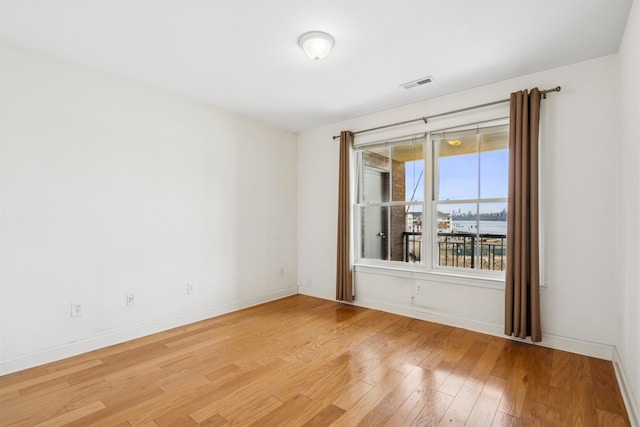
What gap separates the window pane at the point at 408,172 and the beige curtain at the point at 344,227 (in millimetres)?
621

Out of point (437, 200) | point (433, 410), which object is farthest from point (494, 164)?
point (433, 410)

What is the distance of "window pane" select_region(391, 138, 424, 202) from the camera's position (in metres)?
3.92

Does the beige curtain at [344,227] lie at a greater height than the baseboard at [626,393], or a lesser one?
greater

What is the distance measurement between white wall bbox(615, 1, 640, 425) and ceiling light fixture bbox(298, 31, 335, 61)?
195 cm

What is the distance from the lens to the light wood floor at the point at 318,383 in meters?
1.94

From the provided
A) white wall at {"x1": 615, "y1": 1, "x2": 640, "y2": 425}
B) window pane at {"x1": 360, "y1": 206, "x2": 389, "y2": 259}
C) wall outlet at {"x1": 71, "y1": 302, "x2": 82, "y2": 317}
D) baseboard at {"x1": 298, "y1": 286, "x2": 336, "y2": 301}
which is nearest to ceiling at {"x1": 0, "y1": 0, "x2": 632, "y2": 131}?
white wall at {"x1": 615, "y1": 1, "x2": 640, "y2": 425}

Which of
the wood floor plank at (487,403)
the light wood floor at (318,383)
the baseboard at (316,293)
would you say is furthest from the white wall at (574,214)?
the baseboard at (316,293)

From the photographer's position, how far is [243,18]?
2.22 m

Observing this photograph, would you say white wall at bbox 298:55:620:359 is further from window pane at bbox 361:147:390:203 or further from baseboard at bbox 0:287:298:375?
baseboard at bbox 0:287:298:375

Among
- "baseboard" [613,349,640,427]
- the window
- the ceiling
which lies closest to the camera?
"baseboard" [613,349,640,427]

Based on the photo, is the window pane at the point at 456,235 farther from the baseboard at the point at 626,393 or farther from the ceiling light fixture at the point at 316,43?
the ceiling light fixture at the point at 316,43

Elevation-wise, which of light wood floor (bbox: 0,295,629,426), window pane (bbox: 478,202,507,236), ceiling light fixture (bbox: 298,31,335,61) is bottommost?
light wood floor (bbox: 0,295,629,426)

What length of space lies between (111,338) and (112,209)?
1.25 m

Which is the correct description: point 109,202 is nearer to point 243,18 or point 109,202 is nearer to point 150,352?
point 150,352
